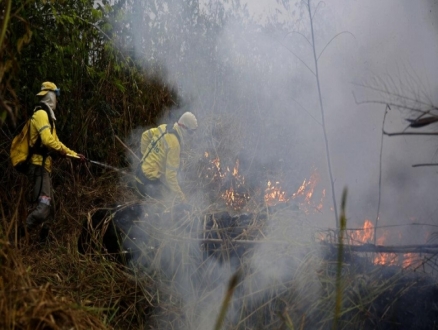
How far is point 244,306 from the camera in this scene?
351cm

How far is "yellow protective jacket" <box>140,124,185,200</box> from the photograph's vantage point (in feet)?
19.1

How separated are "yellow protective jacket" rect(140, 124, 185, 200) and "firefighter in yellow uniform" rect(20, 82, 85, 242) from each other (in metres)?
0.92

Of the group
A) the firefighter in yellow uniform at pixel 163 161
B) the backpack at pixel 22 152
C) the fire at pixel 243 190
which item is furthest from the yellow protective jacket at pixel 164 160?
the backpack at pixel 22 152

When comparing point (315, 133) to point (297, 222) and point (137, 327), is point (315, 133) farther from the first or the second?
point (137, 327)

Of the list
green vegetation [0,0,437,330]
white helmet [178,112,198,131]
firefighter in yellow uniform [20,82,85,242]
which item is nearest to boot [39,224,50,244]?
firefighter in yellow uniform [20,82,85,242]

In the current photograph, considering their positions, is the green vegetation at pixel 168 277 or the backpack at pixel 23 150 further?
the backpack at pixel 23 150

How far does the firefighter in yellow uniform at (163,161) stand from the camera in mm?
5840

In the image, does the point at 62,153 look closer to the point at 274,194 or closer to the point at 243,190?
the point at 243,190

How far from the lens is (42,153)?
5.52 metres

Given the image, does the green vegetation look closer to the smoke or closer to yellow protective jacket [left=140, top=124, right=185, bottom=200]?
yellow protective jacket [left=140, top=124, right=185, bottom=200]

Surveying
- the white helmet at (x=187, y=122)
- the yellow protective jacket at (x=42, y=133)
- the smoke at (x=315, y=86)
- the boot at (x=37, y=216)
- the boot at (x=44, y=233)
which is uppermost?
the smoke at (x=315, y=86)

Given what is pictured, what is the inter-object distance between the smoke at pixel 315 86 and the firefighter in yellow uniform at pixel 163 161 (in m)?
1.65

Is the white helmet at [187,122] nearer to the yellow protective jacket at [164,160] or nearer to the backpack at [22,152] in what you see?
the yellow protective jacket at [164,160]

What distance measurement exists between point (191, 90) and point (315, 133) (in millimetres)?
2267
